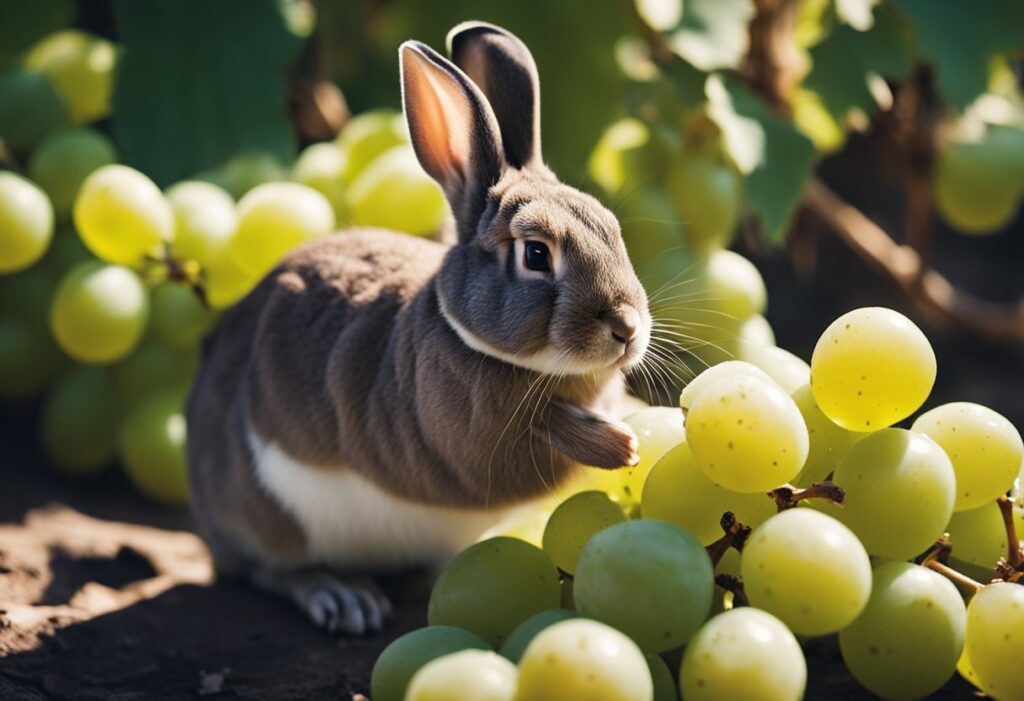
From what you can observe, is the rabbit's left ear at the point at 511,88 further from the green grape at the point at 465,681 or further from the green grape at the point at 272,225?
the green grape at the point at 465,681

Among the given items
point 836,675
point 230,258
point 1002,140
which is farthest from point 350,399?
point 1002,140

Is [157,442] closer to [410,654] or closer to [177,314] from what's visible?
[177,314]

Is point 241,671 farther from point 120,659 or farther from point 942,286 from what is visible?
point 942,286

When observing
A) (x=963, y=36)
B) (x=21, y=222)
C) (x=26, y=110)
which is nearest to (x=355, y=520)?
(x=21, y=222)

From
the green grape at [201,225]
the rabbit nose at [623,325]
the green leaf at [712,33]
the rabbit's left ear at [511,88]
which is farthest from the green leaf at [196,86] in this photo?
the rabbit nose at [623,325]

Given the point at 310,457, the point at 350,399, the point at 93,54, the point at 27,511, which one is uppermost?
the point at 93,54

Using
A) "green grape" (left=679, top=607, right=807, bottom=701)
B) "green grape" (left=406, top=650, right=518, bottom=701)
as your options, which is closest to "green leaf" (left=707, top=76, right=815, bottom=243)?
"green grape" (left=679, top=607, right=807, bottom=701)
